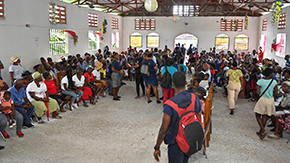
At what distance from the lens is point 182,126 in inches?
100

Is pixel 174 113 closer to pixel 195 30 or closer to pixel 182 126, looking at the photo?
pixel 182 126

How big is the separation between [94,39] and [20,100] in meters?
10.3

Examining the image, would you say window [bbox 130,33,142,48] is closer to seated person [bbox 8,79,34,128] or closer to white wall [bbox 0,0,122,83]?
white wall [bbox 0,0,122,83]

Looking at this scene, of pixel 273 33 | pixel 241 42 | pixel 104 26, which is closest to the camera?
pixel 273 33

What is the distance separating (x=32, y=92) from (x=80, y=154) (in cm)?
213

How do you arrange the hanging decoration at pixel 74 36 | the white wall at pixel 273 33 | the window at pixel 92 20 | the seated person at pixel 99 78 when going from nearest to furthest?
the seated person at pixel 99 78 < the hanging decoration at pixel 74 36 < the white wall at pixel 273 33 < the window at pixel 92 20

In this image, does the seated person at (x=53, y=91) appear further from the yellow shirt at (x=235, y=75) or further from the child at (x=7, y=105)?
the yellow shirt at (x=235, y=75)

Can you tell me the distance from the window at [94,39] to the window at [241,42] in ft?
33.3

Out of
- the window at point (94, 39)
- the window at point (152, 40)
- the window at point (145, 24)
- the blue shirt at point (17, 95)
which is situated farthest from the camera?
the window at point (152, 40)

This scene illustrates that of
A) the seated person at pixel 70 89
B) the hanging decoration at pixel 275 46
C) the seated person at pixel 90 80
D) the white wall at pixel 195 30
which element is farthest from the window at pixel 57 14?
the hanging decoration at pixel 275 46

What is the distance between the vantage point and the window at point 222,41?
18984mm

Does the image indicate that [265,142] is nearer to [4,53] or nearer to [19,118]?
[19,118]

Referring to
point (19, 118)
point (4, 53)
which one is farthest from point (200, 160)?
point (4, 53)

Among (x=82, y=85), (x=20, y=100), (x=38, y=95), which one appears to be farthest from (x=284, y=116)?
(x=20, y=100)
